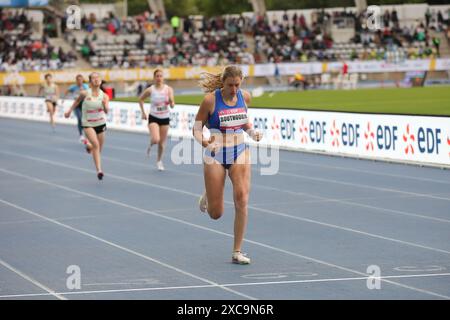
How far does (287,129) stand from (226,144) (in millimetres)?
14323

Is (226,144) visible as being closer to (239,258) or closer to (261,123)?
(239,258)

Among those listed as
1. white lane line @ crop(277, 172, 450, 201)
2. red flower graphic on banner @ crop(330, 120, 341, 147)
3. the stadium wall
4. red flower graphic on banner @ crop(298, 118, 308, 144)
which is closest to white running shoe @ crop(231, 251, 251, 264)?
white lane line @ crop(277, 172, 450, 201)

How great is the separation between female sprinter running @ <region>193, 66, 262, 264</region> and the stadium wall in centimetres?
925

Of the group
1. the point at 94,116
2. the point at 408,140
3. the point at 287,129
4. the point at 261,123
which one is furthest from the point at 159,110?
the point at 261,123

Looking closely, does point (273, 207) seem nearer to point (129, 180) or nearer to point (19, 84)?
point (129, 180)

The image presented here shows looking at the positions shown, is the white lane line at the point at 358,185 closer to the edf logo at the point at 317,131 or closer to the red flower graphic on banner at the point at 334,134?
the red flower graphic on banner at the point at 334,134

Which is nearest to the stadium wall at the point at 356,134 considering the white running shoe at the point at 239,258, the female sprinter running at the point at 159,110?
the female sprinter running at the point at 159,110

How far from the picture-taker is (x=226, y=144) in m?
10.3

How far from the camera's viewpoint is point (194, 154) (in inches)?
989

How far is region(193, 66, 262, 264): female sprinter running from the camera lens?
10266 millimetres

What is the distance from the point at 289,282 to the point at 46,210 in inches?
257

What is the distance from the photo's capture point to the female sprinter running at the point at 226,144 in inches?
404

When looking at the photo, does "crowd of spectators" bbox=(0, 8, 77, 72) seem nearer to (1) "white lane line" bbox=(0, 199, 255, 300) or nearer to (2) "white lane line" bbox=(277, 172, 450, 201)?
(2) "white lane line" bbox=(277, 172, 450, 201)
